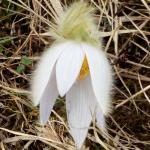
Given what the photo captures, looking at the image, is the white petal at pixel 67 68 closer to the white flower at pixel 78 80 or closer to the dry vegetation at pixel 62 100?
the white flower at pixel 78 80

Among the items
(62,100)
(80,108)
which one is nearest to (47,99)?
(80,108)

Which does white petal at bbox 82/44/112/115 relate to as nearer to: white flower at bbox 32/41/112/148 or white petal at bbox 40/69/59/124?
white flower at bbox 32/41/112/148

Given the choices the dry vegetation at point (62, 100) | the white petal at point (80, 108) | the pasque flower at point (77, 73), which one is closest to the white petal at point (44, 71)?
the pasque flower at point (77, 73)

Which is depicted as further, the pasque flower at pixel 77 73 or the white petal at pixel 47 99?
the white petal at pixel 47 99

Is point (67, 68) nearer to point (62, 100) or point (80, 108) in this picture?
point (80, 108)

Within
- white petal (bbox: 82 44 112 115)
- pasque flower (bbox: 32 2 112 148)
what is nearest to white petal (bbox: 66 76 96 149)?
pasque flower (bbox: 32 2 112 148)

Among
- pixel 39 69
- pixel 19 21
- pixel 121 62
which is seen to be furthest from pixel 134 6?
pixel 39 69
